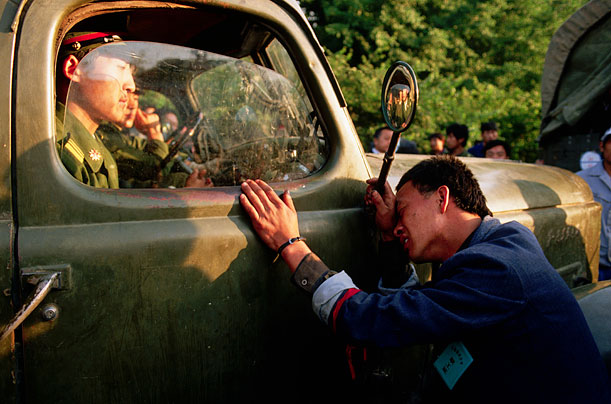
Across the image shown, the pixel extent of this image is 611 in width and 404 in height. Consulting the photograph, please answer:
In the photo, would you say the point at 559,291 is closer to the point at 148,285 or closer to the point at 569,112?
the point at 148,285

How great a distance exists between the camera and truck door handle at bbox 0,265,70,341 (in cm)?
117

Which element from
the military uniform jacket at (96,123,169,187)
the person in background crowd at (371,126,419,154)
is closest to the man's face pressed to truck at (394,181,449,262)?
the military uniform jacket at (96,123,169,187)

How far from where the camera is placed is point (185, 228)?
4.64 feet

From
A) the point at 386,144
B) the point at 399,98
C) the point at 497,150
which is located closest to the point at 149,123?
the point at 399,98

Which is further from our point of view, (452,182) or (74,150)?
(452,182)

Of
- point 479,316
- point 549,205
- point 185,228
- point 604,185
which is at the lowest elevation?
point 604,185

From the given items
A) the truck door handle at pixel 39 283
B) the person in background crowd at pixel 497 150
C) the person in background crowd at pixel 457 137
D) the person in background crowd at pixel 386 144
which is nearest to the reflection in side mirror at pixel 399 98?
the truck door handle at pixel 39 283

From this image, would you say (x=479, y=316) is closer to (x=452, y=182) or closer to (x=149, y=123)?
(x=452, y=182)

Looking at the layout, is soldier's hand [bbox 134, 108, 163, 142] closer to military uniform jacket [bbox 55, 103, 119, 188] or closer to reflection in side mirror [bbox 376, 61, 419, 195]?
military uniform jacket [bbox 55, 103, 119, 188]

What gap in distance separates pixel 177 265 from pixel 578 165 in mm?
5825

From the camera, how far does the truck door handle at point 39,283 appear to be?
3.83ft

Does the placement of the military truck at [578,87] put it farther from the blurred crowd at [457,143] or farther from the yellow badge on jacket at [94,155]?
the yellow badge on jacket at [94,155]

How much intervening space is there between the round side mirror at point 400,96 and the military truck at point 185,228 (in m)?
0.28

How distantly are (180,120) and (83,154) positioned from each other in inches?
13.7
